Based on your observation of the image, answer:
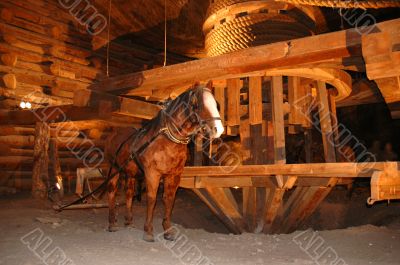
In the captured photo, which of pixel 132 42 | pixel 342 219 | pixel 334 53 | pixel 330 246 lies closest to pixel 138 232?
pixel 330 246

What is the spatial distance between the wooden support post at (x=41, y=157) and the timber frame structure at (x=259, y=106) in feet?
0.08

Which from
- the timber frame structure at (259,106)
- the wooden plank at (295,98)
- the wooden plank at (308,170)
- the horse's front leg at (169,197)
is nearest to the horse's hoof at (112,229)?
the horse's front leg at (169,197)

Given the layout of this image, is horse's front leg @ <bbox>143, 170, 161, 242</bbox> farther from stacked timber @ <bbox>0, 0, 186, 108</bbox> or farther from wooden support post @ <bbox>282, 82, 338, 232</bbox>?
stacked timber @ <bbox>0, 0, 186, 108</bbox>

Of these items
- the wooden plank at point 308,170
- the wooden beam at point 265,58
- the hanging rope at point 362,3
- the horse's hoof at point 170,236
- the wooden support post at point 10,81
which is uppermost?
the hanging rope at point 362,3

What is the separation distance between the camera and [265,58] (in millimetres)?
4566

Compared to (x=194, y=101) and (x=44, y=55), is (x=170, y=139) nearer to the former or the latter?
(x=194, y=101)

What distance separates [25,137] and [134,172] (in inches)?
216

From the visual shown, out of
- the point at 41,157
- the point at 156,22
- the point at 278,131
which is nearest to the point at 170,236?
the point at 278,131

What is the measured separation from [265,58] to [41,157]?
6.10m

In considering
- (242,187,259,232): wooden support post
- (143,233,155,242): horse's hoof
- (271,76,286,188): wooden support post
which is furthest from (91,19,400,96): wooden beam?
(242,187,259,232): wooden support post

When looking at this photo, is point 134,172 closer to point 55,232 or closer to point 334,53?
point 55,232

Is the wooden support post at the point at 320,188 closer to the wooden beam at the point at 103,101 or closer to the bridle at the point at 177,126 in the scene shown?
the bridle at the point at 177,126

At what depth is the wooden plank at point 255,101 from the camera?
587 centimetres

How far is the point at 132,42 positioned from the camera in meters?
13.1
